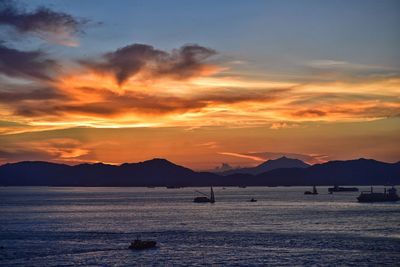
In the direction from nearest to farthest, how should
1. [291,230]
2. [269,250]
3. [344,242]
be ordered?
[269,250]
[344,242]
[291,230]

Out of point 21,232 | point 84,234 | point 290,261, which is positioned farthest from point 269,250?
point 21,232

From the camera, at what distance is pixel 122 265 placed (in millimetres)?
76375

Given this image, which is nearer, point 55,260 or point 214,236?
point 55,260

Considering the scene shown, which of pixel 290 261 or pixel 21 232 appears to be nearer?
pixel 290 261

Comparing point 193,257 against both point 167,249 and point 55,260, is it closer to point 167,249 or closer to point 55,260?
point 167,249

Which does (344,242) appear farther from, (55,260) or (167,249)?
(55,260)

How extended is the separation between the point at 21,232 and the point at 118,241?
29215mm

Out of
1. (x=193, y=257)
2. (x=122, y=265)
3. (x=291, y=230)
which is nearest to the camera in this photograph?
(x=122, y=265)

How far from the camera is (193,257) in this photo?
81.7 meters

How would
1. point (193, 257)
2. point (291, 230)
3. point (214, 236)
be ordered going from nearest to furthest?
point (193, 257) < point (214, 236) < point (291, 230)

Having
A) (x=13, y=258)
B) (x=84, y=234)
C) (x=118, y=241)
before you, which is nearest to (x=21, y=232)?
(x=84, y=234)

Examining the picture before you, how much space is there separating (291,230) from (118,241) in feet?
121

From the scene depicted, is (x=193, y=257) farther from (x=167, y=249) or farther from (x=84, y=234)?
(x=84, y=234)

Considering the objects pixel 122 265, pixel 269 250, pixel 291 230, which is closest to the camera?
pixel 122 265
